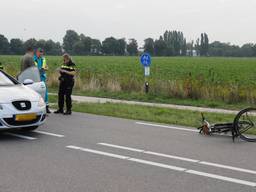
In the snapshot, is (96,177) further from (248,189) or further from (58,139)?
(58,139)

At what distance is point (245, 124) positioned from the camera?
888cm

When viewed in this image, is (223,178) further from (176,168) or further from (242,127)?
(242,127)

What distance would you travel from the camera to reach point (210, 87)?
15922 mm

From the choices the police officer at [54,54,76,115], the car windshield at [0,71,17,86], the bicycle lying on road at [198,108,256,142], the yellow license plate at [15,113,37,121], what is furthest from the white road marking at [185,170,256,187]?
the police officer at [54,54,76,115]

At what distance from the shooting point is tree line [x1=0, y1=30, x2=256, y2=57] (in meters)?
109

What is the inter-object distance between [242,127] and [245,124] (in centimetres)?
10

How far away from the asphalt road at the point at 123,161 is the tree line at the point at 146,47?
80377 mm

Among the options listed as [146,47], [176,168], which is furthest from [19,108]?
[146,47]

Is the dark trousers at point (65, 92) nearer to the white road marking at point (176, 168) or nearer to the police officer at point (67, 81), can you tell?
the police officer at point (67, 81)

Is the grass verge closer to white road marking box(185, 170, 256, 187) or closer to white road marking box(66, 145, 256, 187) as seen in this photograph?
white road marking box(66, 145, 256, 187)

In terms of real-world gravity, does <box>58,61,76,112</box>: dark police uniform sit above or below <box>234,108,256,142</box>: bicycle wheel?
above

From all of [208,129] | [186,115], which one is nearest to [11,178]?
[208,129]

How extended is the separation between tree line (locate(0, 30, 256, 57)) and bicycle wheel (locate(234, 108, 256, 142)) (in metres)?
81.2

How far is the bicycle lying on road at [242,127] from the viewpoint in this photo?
28.7ft
